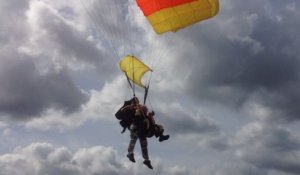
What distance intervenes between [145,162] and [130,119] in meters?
2.09

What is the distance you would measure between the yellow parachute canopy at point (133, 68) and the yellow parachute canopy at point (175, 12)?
1968 millimetres

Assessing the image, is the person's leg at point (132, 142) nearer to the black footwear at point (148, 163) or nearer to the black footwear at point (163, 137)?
the black footwear at point (148, 163)

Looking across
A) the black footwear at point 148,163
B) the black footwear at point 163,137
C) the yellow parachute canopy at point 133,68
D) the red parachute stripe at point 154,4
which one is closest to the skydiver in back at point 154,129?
the black footwear at point 163,137

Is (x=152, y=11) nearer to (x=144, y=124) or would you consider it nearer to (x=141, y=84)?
(x=141, y=84)

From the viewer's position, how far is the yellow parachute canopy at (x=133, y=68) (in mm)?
21414

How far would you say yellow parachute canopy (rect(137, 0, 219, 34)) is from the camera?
20625 millimetres

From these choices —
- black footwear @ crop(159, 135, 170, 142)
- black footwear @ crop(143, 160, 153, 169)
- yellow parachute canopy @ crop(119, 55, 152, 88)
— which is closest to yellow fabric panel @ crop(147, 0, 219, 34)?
yellow parachute canopy @ crop(119, 55, 152, 88)

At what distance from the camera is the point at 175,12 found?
20.9 m

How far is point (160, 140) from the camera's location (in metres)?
19.3

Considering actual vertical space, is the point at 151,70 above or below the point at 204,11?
below

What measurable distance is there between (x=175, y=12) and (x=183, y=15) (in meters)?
0.42

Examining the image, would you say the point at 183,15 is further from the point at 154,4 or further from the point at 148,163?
the point at 148,163

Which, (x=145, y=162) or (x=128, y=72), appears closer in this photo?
(x=145, y=162)

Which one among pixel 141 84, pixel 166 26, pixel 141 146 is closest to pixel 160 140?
pixel 141 146
